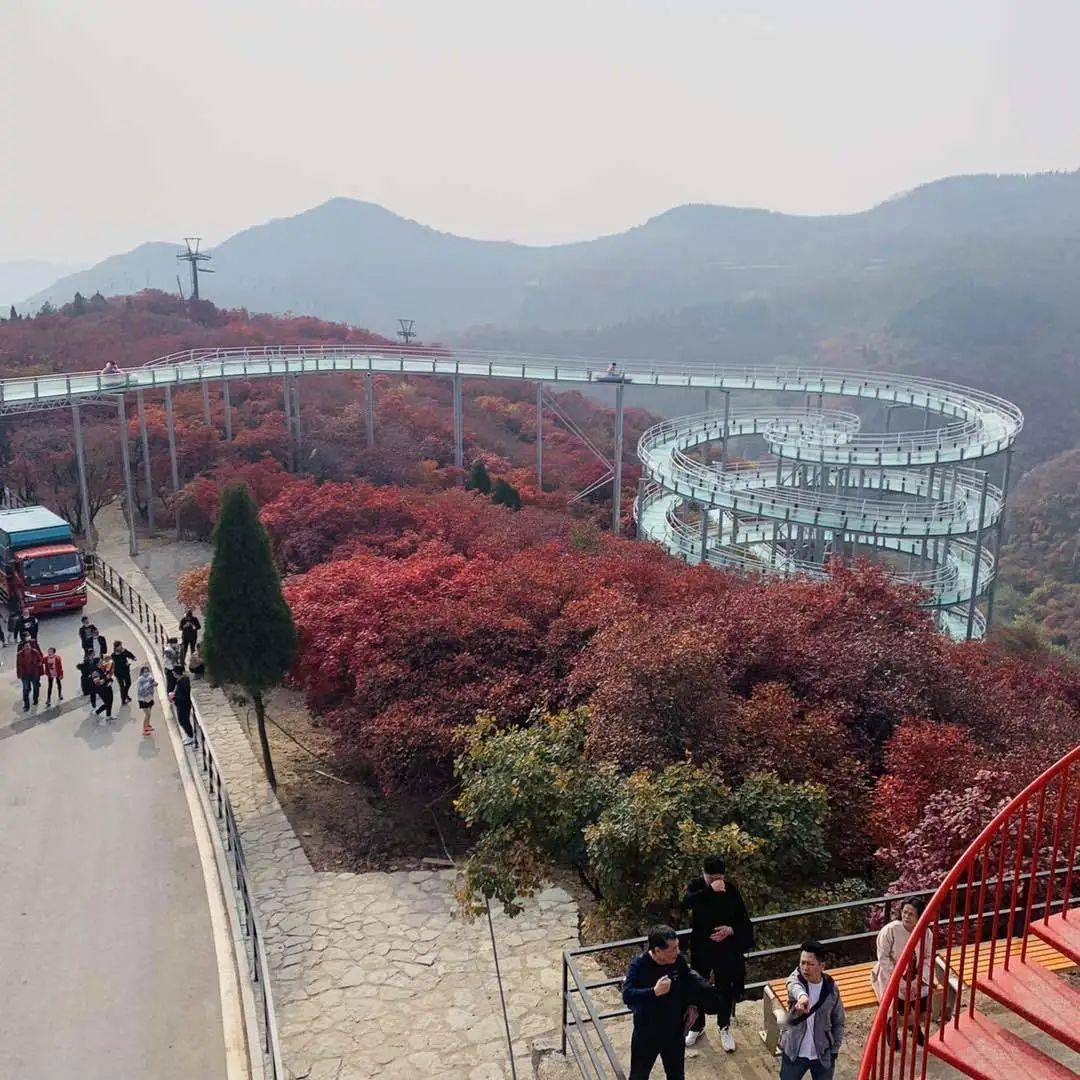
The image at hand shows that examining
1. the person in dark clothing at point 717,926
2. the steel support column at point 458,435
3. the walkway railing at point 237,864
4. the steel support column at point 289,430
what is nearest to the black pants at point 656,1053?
the person in dark clothing at point 717,926

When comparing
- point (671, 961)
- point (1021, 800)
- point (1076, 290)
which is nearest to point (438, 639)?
point (671, 961)

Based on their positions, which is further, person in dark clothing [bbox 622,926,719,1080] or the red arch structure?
person in dark clothing [bbox 622,926,719,1080]

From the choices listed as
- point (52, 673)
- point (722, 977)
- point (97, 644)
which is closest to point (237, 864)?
point (722, 977)

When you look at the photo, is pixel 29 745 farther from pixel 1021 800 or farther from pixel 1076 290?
pixel 1076 290

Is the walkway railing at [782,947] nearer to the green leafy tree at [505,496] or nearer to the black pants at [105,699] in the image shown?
the black pants at [105,699]

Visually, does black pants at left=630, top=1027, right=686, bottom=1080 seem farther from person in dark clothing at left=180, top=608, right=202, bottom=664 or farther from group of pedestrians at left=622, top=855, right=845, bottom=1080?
person in dark clothing at left=180, top=608, right=202, bottom=664

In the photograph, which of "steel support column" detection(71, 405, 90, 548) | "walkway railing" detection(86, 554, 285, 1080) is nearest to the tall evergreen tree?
"walkway railing" detection(86, 554, 285, 1080)
